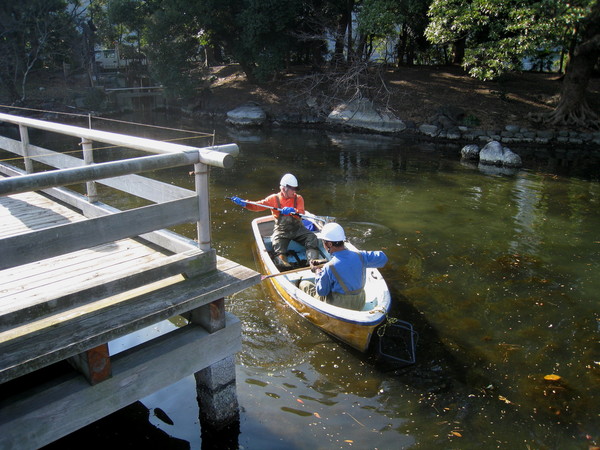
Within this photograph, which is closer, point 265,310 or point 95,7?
point 265,310

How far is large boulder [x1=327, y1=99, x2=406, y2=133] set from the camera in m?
22.1

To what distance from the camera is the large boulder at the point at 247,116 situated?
24.6 metres

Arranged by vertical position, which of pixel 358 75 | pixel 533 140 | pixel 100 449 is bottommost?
pixel 100 449

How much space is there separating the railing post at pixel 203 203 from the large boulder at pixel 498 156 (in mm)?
14878

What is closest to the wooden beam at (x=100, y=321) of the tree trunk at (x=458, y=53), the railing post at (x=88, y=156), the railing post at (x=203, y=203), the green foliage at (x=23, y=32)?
the railing post at (x=203, y=203)

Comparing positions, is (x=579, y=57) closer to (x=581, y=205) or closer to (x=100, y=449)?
(x=581, y=205)

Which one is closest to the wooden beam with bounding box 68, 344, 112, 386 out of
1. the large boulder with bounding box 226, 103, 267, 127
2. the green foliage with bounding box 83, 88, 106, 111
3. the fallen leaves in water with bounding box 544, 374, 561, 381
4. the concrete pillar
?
the concrete pillar

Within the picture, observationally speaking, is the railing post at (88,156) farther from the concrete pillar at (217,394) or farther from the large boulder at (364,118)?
the large boulder at (364,118)

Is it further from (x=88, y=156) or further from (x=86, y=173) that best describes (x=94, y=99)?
(x=86, y=173)

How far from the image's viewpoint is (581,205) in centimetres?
1241

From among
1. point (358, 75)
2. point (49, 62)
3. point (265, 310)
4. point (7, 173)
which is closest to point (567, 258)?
point (265, 310)

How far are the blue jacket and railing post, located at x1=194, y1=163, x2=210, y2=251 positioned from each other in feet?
6.98

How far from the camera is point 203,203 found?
3.96m

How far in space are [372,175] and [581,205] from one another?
5.82m
